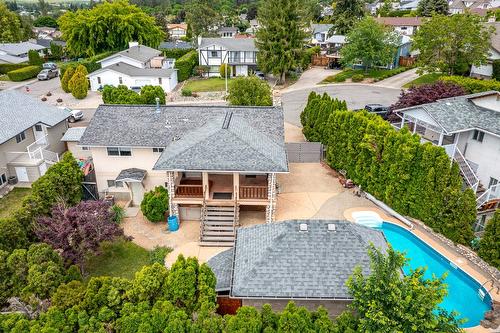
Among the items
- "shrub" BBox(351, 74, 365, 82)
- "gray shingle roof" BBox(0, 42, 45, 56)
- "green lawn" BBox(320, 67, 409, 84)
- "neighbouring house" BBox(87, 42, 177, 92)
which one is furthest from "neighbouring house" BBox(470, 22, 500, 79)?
"gray shingle roof" BBox(0, 42, 45, 56)

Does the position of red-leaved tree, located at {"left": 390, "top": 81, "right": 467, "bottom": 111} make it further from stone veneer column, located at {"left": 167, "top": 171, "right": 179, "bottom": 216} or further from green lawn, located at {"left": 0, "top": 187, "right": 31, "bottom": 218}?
green lawn, located at {"left": 0, "top": 187, "right": 31, "bottom": 218}

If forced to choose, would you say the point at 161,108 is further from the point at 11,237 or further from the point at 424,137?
the point at 424,137

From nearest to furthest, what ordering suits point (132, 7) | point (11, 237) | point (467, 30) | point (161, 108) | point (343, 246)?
1. point (343, 246)
2. point (11, 237)
3. point (161, 108)
4. point (467, 30)
5. point (132, 7)

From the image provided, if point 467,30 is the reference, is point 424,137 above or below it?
below

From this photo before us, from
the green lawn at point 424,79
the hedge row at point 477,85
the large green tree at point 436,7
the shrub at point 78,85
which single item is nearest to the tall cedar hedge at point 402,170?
the hedge row at point 477,85

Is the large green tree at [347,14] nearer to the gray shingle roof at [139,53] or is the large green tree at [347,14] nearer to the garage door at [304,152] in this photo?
the gray shingle roof at [139,53]

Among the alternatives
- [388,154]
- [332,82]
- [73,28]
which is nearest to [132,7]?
[73,28]

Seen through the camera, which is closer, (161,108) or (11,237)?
(11,237)
